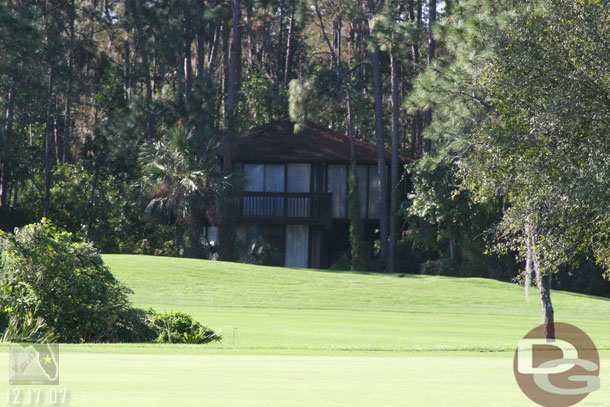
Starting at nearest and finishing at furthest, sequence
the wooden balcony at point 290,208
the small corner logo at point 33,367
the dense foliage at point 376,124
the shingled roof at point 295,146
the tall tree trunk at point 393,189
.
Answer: the small corner logo at point 33,367
the dense foliage at point 376,124
the tall tree trunk at point 393,189
the wooden balcony at point 290,208
the shingled roof at point 295,146

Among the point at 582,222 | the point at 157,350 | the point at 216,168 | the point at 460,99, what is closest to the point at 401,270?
the point at 216,168

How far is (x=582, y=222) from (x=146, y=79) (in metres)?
30.8

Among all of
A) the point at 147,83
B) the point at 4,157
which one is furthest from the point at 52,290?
the point at 147,83

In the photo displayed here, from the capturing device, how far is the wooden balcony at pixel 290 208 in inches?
1356

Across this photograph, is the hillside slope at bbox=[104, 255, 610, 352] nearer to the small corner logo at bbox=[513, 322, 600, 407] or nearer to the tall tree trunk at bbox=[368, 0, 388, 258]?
the small corner logo at bbox=[513, 322, 600, 407]

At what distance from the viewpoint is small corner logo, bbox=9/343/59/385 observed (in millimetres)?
6066

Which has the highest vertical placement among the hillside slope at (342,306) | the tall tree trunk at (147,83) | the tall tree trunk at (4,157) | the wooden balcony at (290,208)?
the tall tree trunk at (147,83)

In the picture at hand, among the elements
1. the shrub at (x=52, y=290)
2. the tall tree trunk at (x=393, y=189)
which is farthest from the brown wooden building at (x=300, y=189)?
the shrub at (x=52, y=290)

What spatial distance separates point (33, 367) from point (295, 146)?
29.1m

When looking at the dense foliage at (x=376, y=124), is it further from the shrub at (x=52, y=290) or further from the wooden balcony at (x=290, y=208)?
the shrub at (x=52, y=290)

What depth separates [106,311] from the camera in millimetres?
13078

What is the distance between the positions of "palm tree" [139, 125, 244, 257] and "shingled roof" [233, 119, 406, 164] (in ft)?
11.3

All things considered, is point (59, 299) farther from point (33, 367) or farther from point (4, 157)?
point (4, 157)

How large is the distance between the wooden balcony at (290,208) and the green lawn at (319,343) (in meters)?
6.74
